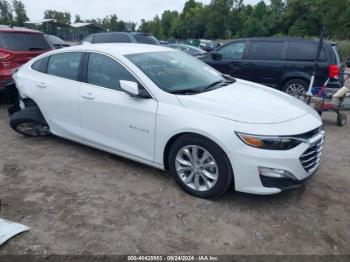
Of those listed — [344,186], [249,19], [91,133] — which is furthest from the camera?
[249,19]

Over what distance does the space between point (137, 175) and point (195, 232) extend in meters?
1.33

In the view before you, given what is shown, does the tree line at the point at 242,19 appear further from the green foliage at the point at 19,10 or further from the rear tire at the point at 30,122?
the rear tire at the point at 30,122

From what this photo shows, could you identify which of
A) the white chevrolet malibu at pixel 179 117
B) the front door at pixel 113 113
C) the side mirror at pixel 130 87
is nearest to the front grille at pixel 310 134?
the white chevrolet malibu at pixel 179 117

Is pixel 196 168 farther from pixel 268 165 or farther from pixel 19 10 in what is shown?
pixel 19 10

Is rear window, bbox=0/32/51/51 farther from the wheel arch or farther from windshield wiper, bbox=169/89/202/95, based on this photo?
the wheel arch

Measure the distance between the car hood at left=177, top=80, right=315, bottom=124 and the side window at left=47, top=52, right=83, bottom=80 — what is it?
168 centimetres

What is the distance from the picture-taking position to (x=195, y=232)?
9.83 ft

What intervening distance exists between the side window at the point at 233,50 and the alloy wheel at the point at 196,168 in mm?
5697

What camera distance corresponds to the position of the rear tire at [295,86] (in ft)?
25.0

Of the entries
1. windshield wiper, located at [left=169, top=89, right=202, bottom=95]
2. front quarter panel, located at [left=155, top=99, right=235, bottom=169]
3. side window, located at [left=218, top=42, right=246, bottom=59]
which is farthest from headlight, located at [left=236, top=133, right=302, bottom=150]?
side window, located at [left=218, top=42, right=246, bottom=59]

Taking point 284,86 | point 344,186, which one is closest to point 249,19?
point 284,86

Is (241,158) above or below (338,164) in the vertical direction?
above

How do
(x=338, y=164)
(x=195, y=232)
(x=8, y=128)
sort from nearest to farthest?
(x=195, y=232), (x=338, y=164), (x=8, y=128)

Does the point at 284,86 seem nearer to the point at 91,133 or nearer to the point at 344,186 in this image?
the point at 344,186
